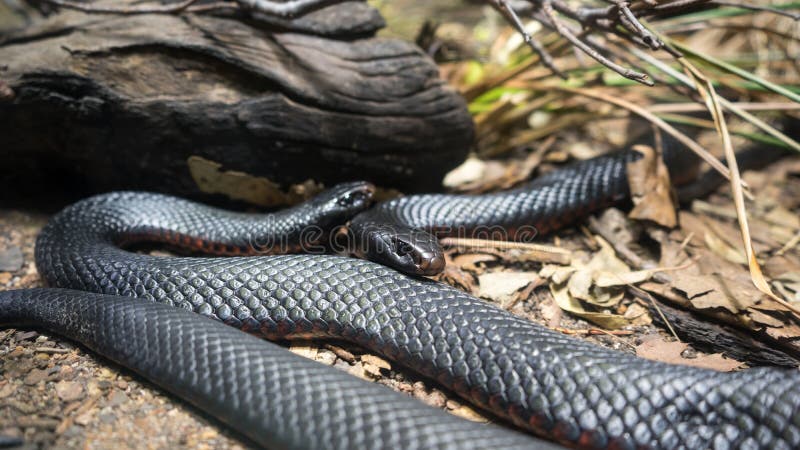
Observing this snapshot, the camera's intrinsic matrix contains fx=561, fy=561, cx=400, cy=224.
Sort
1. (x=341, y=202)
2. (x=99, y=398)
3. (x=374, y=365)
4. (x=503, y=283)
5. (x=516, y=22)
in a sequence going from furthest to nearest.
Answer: (x=341, y=202)
(x=503, y=283)
(x=516, y=22)
(x=374, y=365)
(x=99, y=398)

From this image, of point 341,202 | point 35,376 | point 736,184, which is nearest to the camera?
point 35,376

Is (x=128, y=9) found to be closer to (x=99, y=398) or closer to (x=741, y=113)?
(x=99, y=398)

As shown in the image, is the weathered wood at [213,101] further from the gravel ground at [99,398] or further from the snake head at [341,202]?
the gravel ground at [99,398]

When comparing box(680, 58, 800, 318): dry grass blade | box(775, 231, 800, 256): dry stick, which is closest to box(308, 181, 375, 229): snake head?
box(680, 58, 800, 318): dry grass blade

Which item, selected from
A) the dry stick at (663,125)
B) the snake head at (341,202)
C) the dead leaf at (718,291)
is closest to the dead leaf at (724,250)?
the dead leaf at (718,291)

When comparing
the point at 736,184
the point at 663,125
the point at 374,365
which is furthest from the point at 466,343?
the point at 663,125

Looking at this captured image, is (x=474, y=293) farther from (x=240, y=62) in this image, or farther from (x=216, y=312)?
(x=240, y=62)

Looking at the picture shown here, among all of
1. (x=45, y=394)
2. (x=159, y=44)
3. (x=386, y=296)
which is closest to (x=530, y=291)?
(x=386, y=296)
